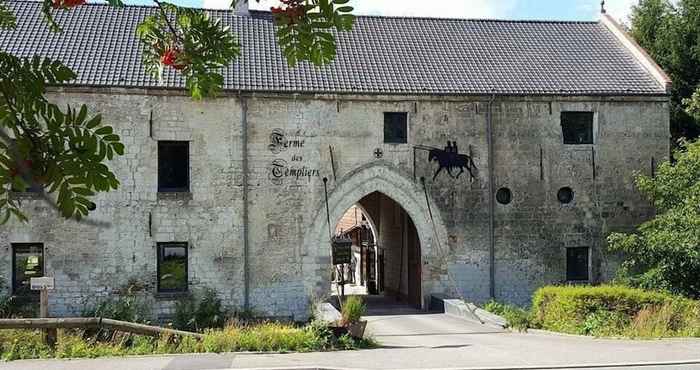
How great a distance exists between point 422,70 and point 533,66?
3459 millimetres

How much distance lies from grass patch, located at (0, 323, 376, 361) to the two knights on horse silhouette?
821cm

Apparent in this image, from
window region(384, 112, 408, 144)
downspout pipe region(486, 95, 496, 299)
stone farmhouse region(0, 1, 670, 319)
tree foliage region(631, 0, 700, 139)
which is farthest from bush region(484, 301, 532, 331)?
tree foliage region(631, 0, 700, 139)

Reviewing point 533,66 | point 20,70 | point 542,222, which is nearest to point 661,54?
point 533,66

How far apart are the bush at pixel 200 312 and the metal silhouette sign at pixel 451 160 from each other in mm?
6859

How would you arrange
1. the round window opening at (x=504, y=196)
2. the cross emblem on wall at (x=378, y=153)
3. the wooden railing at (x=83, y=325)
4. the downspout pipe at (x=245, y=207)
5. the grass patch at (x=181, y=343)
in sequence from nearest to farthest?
the grass patch at (x=181, y=343) → the wooden railing at (x=83, y=325) → the downspout pipe at (x=245, y=207) → the cross emblem on wall at (x=378, y=153) → the round window opening at (x=504, y=196)

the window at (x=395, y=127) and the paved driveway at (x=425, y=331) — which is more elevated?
the window at (x=395, y=127)

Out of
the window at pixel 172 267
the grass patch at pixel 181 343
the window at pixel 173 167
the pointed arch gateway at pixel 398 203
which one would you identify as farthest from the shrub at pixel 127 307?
the grass patch at pixel 181 343

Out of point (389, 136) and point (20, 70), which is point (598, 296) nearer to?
point (389, 136)

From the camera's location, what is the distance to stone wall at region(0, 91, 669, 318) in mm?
20453

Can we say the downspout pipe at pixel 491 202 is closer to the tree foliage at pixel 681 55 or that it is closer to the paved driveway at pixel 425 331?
the paved driveway at pixel 425 331

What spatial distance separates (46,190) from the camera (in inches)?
74.5

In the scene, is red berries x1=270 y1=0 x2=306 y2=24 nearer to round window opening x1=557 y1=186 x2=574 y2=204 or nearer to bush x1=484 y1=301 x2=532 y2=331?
bush x1=484 y1=301 x2=532 y2=331

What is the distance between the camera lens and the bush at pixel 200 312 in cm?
1945

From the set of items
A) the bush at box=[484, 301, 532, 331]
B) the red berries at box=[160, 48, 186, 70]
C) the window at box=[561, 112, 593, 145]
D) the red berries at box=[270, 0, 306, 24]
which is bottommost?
the bush at box=[484, 301, 532, 331]
